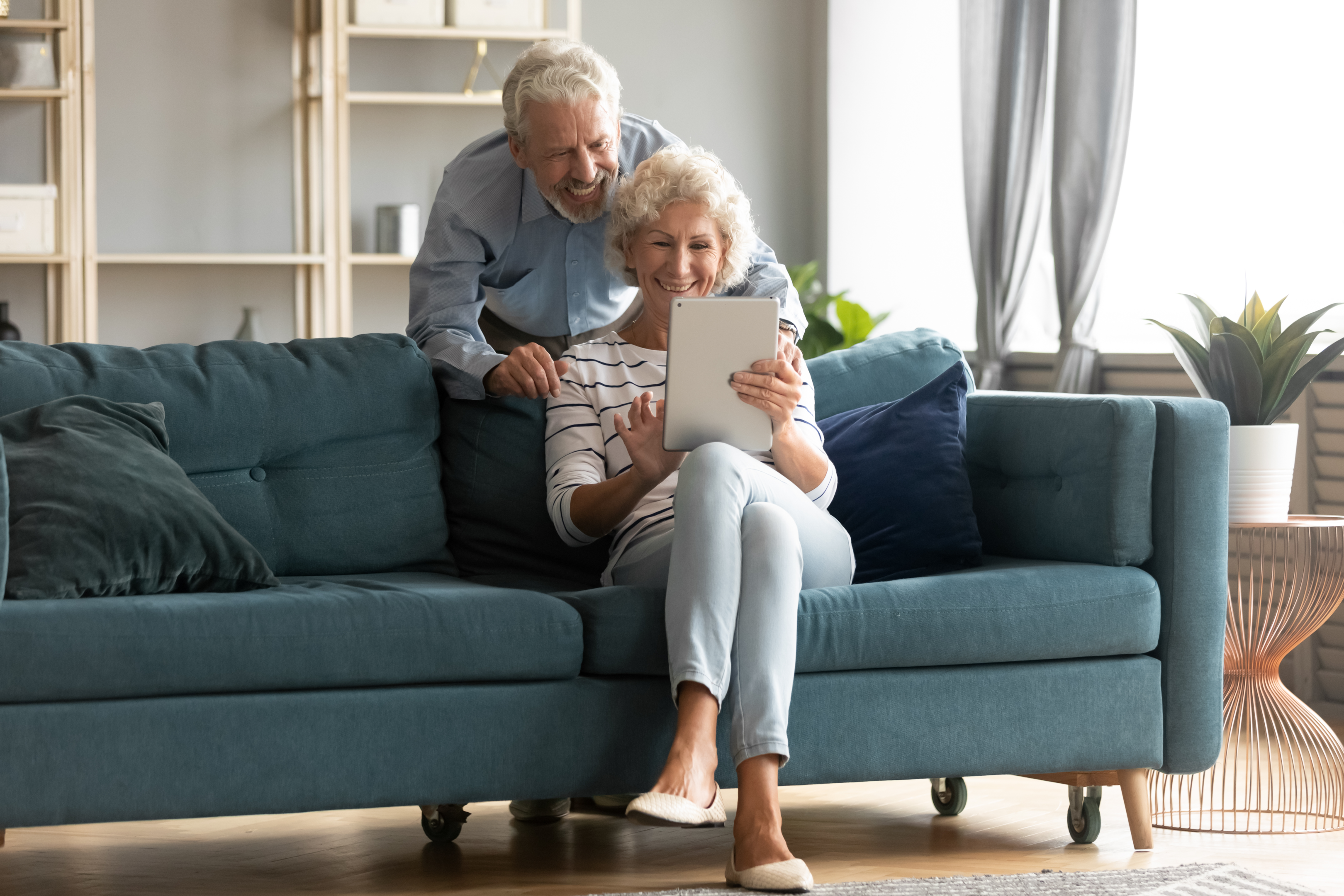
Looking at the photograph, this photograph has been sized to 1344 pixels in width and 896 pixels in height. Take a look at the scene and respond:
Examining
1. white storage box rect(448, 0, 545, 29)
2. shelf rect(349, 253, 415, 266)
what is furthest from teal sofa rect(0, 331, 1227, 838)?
white storage box rect(448, 0, 545, 29)

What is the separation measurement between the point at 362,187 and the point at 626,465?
304cm

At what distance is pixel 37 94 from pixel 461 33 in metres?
1.30

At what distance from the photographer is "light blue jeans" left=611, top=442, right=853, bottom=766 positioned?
80.4 inches

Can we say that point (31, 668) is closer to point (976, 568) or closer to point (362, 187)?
point (976, 568)

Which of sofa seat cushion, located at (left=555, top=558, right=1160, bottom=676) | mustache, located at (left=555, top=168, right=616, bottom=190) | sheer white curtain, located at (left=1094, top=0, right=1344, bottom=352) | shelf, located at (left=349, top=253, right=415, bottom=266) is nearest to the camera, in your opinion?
sofa seat cushion, located at (left=555, top=558, right=1160, bottom=676)

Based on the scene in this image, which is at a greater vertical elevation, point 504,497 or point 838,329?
point 838,329

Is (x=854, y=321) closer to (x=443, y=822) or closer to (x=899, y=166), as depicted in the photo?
(x=899, y=166)

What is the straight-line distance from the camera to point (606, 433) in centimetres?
250

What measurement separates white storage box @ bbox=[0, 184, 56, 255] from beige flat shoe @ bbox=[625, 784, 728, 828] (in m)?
3.40

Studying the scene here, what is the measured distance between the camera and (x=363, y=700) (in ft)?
6.69

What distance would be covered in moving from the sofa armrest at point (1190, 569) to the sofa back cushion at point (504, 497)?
935 millimetres

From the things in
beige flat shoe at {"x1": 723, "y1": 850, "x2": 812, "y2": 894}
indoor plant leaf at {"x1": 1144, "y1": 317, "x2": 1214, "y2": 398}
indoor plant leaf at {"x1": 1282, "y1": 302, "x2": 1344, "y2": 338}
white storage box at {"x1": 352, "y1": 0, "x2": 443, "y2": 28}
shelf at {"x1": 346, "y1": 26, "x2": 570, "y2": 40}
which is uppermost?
white storage box at {"x1": 352, "y1": 0, "x2": 443, "y2": 28}

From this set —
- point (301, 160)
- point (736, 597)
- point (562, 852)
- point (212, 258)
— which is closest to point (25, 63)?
point (212, 258)

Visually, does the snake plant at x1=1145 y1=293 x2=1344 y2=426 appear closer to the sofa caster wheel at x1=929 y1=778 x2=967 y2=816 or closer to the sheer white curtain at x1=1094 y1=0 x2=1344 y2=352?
the sofa caster wheel at x1=929 y1=778 x2=967 y2=816
